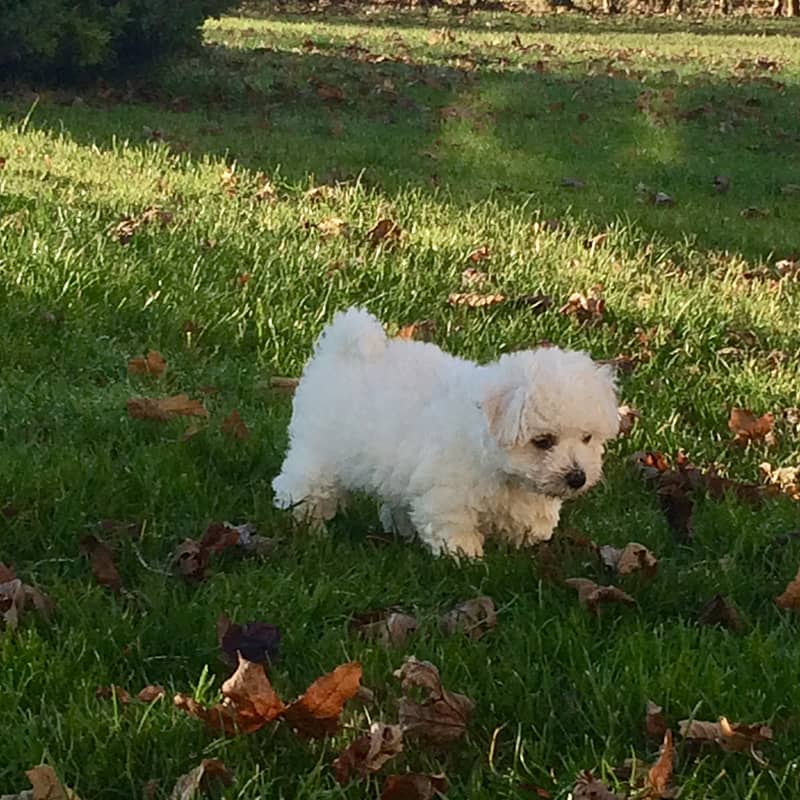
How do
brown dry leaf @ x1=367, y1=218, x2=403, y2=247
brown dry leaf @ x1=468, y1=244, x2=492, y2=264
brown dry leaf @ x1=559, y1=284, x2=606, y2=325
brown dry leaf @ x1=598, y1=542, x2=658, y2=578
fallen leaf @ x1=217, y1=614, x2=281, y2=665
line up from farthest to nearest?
brown dry leaf @ x1=367, y1=218, x2=403, y2=247 < brown dry leaf @ x1=468, y1=244, x2=492, y2=264 < brown dry leaf @ x1=559, y1=284, x2=606, y2=325 < brown dry leaf @ x1=598, y1=542, x2=658, y2=578 < fallen leaf @ x1=217, y1=614, x2=281, y2=665

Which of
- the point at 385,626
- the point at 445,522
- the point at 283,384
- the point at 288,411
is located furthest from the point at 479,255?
the point at 385,626

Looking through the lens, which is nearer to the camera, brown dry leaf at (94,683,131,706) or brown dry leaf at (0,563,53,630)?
brown dry leaf at (94,683,131,706)

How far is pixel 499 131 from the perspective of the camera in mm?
13242

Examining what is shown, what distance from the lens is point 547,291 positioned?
22.3ft

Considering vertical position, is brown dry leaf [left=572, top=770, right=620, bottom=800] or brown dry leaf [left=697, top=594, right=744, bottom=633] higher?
brown dry leaf [left=572, top=770, right=620, bottom=800]

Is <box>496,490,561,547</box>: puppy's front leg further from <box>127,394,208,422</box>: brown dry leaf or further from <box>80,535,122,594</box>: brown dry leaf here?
<box>127,394,208,422</box>: brown dry leaf

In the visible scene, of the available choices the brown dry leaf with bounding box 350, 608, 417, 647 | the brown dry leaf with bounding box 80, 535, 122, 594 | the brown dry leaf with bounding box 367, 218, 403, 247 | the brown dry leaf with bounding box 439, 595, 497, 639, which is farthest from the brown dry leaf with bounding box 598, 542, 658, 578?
the brown dry leaf with bounding box 367, 218, 403, 247

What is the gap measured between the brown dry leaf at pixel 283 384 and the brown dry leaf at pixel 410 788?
2.84 meters

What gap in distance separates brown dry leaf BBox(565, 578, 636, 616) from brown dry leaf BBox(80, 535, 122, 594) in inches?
51.5

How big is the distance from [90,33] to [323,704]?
457 inches

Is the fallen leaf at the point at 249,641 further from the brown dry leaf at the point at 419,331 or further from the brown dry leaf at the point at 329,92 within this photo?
the brown dry leaf at the point at 329,92

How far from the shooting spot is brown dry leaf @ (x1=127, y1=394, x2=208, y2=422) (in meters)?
4.89

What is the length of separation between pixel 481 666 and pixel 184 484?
1481 mm

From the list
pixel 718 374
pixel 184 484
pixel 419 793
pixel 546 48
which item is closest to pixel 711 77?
pixel 546 48
